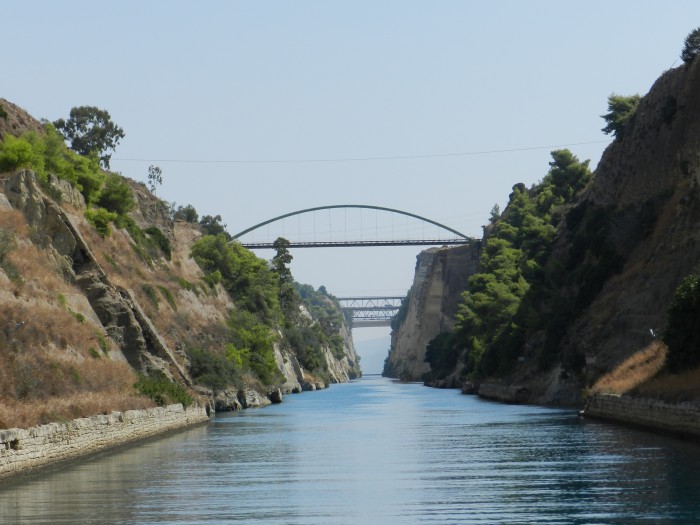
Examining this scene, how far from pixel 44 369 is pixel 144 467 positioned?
9775 millimetres

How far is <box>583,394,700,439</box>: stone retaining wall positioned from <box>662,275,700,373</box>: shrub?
1773 mm

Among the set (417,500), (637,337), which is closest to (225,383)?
(637,337)

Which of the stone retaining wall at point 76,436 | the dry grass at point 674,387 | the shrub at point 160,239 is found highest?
the shrub at point 160,239

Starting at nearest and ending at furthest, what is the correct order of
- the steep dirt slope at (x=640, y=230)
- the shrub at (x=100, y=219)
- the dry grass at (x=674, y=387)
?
the dry grass at (x=674, y=387), the steep dirt slope at (x=640, y=230), the shrub at (x=100, y=219)

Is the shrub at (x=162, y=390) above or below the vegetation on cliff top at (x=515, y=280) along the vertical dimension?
below

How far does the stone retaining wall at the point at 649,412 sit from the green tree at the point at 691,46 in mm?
28023

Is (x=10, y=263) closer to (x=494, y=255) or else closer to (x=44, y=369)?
(x=44, y=369)

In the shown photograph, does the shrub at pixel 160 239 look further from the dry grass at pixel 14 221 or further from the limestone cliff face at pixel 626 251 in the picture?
the dry grass at pixel 14 221

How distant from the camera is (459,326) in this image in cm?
12631

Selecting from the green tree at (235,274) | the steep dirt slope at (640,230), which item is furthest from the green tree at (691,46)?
the green tree at (235,274)

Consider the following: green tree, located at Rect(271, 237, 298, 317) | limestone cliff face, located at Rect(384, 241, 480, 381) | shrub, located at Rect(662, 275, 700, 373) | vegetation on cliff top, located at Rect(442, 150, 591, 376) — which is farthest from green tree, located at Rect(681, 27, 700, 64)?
limestone cliff face, located at Rect(384, 241, 480, 381)

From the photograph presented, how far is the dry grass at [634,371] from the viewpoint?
1768 inches

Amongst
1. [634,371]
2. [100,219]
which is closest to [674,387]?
[634,371]

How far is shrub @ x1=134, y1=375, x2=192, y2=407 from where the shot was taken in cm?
4981
